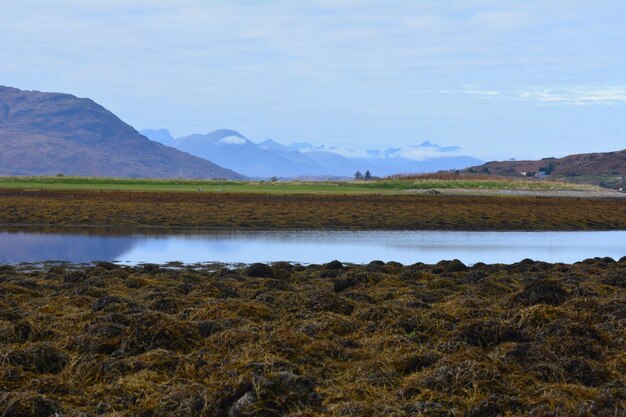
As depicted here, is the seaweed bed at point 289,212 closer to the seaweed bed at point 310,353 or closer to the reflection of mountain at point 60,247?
the reflection of mountain at point 60,247

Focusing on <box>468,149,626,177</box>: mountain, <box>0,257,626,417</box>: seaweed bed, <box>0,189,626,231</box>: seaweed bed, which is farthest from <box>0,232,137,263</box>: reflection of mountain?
<box>468,149,626,177</box>: mountain

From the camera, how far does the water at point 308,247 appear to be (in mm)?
28109

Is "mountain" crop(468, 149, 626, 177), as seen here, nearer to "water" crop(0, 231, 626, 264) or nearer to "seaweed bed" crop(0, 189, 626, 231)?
"seaweed bed" crop(0, 189, 626, 231)

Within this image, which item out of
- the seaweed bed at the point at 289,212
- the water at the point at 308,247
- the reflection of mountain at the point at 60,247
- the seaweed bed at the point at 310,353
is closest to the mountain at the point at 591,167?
the seaweed bed at the point at 289,212

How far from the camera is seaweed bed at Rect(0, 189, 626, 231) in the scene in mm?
42406

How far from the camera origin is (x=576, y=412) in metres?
7.18

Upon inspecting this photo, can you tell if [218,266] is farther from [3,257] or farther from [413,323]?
[413,323]

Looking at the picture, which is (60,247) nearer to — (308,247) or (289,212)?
(308,247)

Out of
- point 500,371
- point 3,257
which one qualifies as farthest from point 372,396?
point 3,257

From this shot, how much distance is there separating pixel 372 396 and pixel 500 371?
158 centimetres

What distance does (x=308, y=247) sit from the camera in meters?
32.8

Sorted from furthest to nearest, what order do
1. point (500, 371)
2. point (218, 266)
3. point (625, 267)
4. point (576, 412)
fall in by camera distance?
point (218, 266) < point (625, 267) < point (500, 371) < point (576, 412)

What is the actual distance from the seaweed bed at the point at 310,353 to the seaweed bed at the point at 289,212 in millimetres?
26072

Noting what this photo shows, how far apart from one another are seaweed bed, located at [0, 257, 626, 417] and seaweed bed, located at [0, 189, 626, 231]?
85.5 ft
